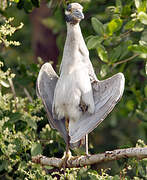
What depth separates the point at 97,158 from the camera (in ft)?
13.2

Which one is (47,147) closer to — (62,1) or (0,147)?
(0,147)

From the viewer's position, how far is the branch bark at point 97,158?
386cm

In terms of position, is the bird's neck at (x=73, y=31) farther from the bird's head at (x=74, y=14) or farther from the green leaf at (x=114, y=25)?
the green leaf at (x=114, y=25)

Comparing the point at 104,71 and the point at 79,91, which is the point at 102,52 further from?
the point at 79,91

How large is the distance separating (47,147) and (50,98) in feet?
2.14

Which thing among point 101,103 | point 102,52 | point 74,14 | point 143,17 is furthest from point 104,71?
point 74,14

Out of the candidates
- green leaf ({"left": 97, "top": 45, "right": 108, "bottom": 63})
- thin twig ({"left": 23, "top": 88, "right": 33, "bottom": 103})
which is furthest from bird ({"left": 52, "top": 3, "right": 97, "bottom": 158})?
thin twig ({"left": 23, "top": 88, "right": 33, "bottom": 103})

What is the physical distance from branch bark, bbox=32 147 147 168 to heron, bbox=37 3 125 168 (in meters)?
0.13

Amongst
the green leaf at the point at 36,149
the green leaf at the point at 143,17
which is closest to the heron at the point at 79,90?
the green leaf at the point at 36,149

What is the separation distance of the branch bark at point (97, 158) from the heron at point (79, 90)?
0.13 metres

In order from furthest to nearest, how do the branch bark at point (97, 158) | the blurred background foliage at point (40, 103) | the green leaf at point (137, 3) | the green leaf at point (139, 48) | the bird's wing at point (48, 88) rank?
the green leaf at point (137, 3)
the green leaf at point (139, 48)
the bird's wing at point (48, 88)
the blurred background foliage at point (40, 103)
the branch bark at point (97, 158)

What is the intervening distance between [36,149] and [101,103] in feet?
2.31

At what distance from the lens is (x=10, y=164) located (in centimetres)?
468

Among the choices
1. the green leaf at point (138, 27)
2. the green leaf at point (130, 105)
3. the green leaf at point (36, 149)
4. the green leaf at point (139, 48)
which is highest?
the green leaf at point (138, 27)
